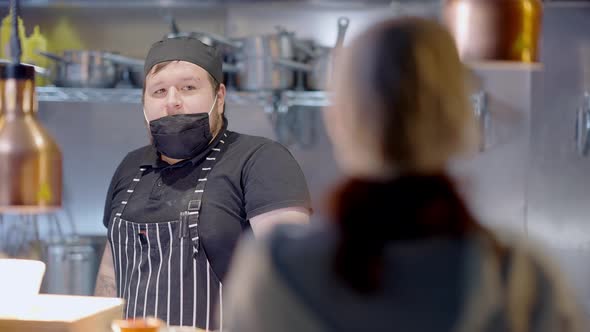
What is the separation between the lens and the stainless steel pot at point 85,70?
3.09 meters

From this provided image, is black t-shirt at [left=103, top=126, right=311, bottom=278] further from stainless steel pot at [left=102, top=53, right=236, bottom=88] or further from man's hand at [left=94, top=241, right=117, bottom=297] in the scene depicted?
stainless steel pot at [left=102, top=53, right=236, bottom=88]

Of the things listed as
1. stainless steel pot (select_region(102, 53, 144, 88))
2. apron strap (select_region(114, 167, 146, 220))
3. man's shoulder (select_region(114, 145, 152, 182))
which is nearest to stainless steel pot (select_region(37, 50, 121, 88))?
stainless steel pot (select_region(102, 53, 144, 88))

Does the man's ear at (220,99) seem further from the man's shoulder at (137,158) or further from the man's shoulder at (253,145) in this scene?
the man's shoulder at (137,158)

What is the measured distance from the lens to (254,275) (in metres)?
0.91

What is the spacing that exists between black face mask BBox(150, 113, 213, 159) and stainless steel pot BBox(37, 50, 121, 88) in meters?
1.24

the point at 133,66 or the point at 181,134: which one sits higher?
the point at 133,66

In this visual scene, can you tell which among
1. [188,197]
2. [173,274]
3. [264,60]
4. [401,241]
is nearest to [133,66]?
[264,60]

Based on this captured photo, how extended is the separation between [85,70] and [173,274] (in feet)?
4.86

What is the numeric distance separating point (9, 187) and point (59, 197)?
81 millimetres

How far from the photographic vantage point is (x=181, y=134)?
192 centimetres

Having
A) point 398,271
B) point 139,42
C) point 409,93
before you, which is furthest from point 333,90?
point 139,42

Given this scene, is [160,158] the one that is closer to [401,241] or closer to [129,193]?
[129,193]

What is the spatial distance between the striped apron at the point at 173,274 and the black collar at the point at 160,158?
0.23ft

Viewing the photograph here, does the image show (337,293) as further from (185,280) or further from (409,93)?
(185,280)
